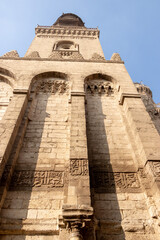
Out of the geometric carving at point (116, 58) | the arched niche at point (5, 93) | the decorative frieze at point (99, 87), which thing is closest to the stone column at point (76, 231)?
the arched niche at point (5, 93)

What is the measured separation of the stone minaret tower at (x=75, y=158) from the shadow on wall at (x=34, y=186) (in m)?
0.02

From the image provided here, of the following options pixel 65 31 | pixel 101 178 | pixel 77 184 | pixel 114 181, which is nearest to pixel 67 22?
pixel 65 31

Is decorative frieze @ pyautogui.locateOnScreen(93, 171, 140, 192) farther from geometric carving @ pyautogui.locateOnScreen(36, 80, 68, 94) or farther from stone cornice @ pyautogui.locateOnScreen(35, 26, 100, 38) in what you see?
stone cornice @ pyautogui.locateOnScreen(35, 26, 100, 38)

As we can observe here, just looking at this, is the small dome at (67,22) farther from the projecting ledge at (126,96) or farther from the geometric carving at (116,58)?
the projecting ledge at (126,96)

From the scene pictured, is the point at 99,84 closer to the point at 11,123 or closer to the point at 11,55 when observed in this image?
the point at 11,123

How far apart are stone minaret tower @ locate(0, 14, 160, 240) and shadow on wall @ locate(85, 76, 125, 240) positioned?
0.07ft

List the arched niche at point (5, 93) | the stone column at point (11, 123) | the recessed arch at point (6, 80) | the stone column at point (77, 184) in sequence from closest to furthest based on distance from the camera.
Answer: the stone column at point (77, 184), the stone column at point (11, 123), the arched niche at point (5, 93), the recessed arch at point (6, 80)

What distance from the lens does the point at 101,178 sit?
179 inches

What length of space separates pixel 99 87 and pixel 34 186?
557cm

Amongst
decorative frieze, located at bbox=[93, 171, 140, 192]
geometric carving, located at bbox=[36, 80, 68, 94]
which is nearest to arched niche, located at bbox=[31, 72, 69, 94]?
geometric carving, located at bbox=[36, 80, 68, 94]

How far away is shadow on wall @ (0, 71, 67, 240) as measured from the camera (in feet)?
11.7

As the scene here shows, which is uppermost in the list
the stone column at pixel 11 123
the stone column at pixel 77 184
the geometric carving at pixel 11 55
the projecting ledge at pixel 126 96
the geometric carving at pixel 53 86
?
the geometric carving at pixel 11 55

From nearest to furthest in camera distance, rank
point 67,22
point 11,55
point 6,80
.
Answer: point 6,80 → point 11,55 → point 67,22

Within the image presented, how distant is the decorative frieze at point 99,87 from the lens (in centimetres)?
789
